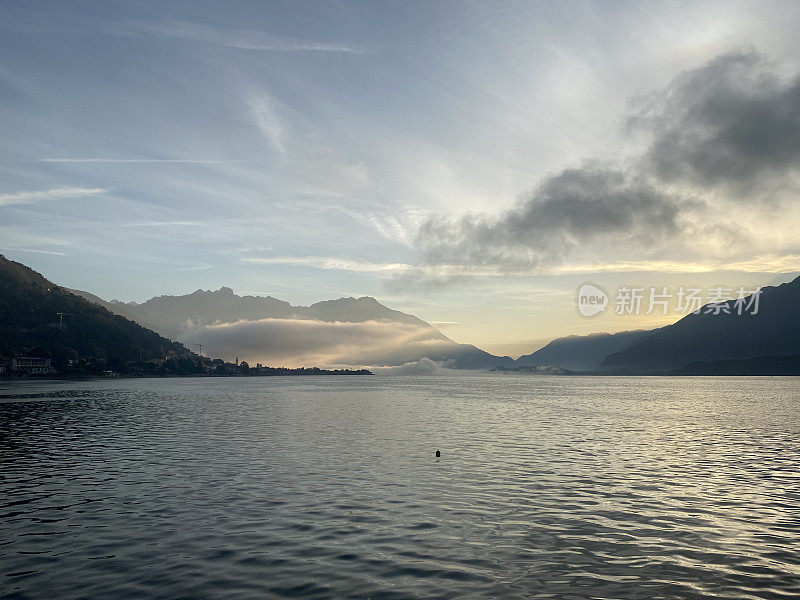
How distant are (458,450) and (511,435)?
52.4ft

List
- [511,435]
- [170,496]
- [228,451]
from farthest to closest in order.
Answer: [511,435] < [228,451] < [170,496]

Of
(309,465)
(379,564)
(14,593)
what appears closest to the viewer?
(14,593)

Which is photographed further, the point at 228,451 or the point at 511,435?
the point at 511,435

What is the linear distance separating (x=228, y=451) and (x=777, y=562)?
148 feet

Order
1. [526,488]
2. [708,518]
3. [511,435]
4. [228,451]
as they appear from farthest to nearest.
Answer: [511,435]
[228,451]
[526,488]
[708,518]

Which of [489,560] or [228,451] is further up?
[489,560]

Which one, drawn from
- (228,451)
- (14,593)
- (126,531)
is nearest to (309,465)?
(228,451)

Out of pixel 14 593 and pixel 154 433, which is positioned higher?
pixel 14 593

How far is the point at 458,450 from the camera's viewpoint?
52.8 meters

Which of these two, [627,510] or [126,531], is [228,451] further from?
[627,510]

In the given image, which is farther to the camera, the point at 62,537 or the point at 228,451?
the point at 228,451

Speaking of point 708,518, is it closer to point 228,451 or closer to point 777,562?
point 777,562

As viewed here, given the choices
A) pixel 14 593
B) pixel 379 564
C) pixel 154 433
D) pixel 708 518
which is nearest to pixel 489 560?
pixel 379 564

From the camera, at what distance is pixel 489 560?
21.4m
